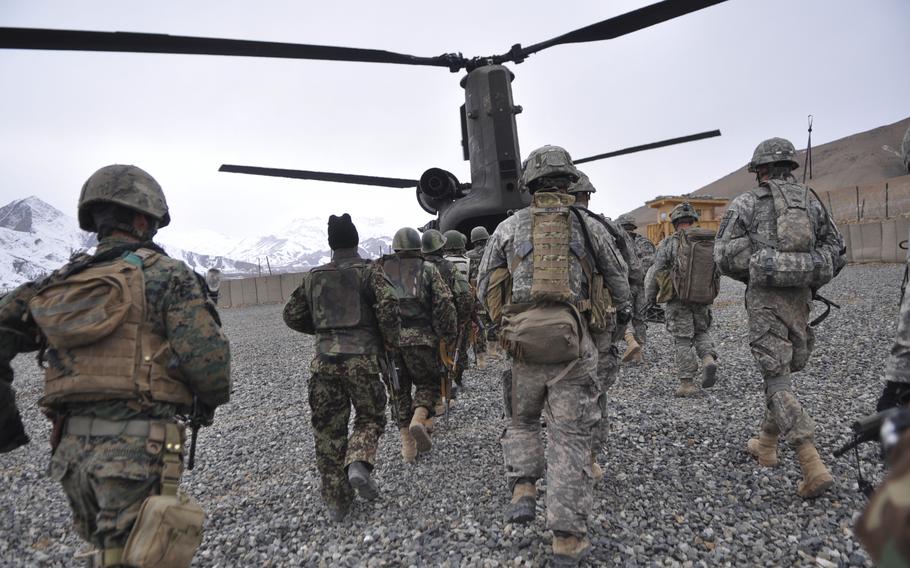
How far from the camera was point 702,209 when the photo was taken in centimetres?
3053

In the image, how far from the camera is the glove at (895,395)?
2053 millimetres

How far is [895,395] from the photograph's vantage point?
2098mm

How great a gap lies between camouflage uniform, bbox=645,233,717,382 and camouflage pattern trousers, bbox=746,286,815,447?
209cm

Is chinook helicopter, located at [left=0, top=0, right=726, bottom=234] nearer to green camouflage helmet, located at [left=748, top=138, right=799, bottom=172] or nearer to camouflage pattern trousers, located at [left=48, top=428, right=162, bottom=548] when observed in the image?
green camouflage helmet, located at [left=748, top=138, right=799, bottom=172]

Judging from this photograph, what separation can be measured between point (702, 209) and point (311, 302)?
31512 mm

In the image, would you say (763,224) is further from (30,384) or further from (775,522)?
(30,384)

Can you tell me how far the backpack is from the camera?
5734 mm

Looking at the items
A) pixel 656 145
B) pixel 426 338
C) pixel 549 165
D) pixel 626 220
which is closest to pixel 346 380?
pixel 426 338

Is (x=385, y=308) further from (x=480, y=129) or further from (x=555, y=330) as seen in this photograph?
(x=480, y=129)

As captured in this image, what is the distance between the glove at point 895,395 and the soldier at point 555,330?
4.13ft

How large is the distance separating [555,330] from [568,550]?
3.68ft

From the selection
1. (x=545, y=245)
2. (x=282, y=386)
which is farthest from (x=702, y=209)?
(x=545, y=245)

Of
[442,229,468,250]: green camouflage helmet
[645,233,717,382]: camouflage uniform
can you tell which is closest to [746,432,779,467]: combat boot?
[645,233,717,382]: camouflage uniform

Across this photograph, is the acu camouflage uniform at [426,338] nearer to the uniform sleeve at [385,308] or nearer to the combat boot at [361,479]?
the uniform sleeve at [385,308]
